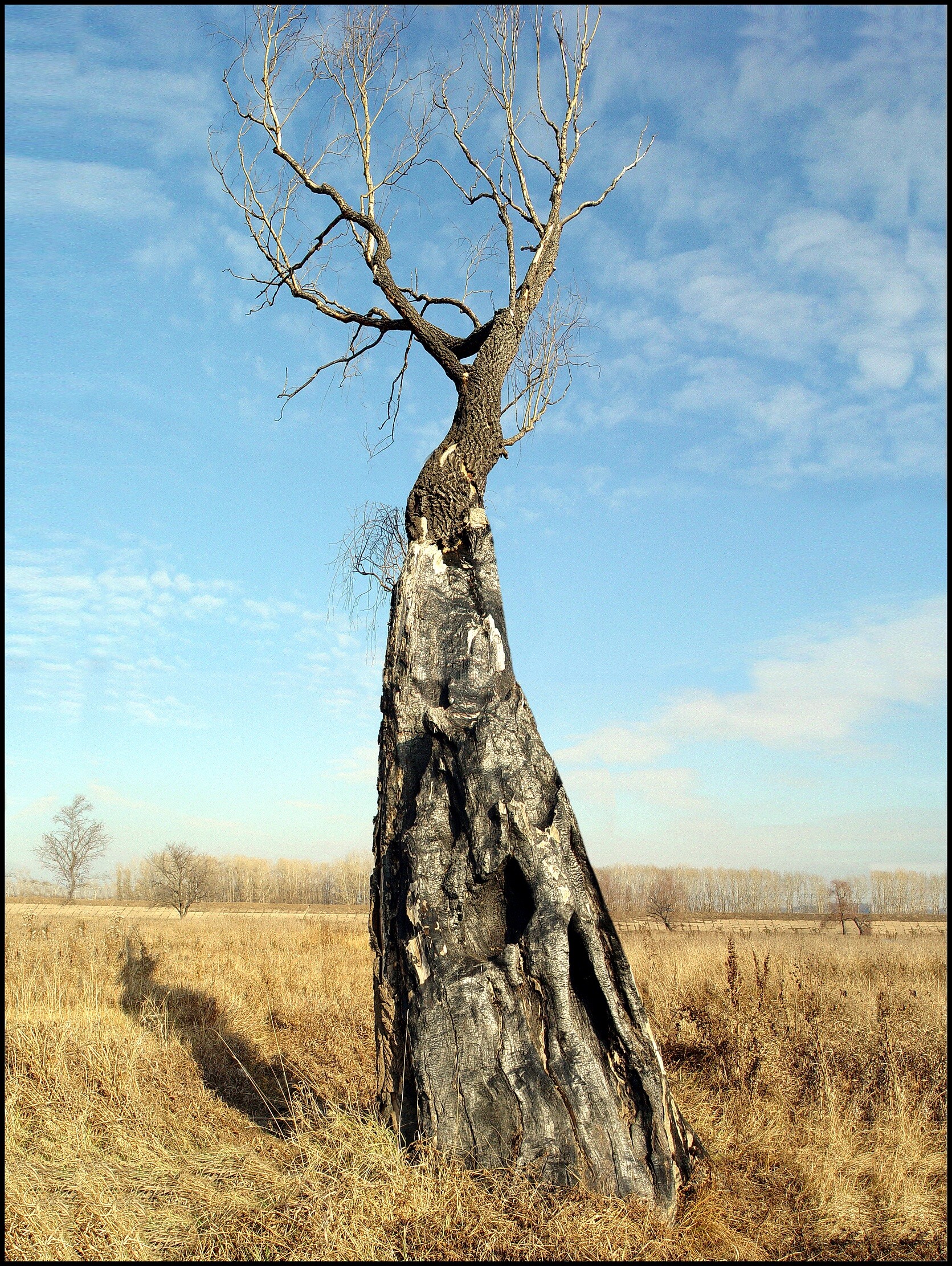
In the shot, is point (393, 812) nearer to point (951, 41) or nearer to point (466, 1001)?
point (466, 1001)

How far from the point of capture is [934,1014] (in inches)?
296

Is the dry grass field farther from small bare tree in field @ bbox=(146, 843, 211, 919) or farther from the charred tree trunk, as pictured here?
small bare tree in field @ bbox=(146, 843, 211, 919)

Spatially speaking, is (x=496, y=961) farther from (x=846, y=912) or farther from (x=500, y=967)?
(x=846, y=912)

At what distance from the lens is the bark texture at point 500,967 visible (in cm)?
400

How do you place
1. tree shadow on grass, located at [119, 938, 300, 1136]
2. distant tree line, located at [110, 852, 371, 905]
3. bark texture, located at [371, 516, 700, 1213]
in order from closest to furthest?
bark texture, located at [371, 516, 700, 1213] → tree shadow on grass, located at [119, 938, 300, 1136] → distant tree line, located at [110, 852, 371, 905]

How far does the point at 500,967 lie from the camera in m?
4.26

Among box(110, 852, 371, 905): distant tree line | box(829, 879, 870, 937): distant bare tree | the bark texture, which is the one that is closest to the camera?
the bark texture

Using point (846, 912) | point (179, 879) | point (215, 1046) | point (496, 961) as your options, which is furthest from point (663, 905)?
point (496, 961)

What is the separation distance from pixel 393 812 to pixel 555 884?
1.31 metres

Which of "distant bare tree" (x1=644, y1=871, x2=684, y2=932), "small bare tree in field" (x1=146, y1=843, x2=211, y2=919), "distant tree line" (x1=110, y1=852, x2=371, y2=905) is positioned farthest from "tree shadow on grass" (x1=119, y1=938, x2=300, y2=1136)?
"distant tree line" (x1=110, y1=852, x2=371, y2=905)

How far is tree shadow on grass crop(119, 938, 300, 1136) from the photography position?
5.82 meters

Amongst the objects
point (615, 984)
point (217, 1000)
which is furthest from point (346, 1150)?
point (217, 1000)

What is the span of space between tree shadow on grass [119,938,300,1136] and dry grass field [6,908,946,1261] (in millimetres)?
37

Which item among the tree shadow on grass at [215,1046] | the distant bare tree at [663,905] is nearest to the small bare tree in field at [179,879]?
the distant bare tree at [663,905]
